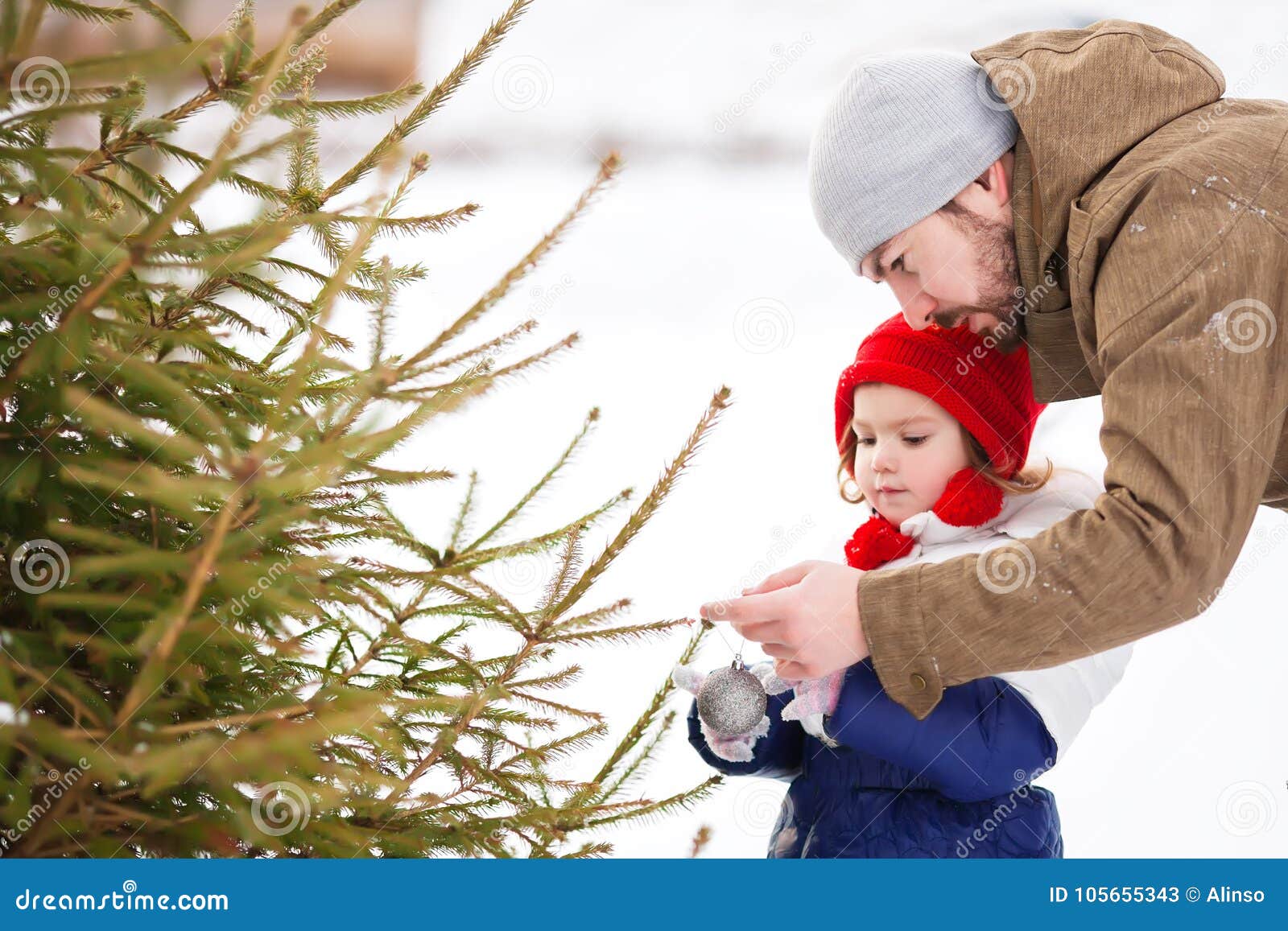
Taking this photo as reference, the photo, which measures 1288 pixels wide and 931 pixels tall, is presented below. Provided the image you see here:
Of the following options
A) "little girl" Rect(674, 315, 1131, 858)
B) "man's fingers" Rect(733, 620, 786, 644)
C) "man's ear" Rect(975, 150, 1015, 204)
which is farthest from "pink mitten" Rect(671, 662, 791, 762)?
"man's ear" Rect(975, 150, 1015, 204)

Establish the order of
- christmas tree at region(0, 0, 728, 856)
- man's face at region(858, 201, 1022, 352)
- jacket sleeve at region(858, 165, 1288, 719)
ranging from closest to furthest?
1. christmas tree at region(0, 0, 728, 856)
2. jacket sleeve at region(858, 165, 1288, 719)
3. man's face at region(858, 201, 1022, 352)

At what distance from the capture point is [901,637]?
959mm

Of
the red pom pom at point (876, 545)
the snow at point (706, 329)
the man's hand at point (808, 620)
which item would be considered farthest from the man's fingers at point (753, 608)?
the snow at point (706, 329)

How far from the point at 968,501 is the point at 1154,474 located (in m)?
0.30

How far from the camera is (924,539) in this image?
1248 millimetres

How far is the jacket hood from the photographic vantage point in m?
1.04

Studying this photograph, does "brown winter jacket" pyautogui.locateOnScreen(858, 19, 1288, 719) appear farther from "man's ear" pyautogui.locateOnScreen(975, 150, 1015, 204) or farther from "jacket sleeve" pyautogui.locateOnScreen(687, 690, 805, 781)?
"jacket sleeve" pyautogui.locateOnScreen(687, 690, 805, 781)

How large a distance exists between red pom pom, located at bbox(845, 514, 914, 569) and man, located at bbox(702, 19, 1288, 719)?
0.23 meters

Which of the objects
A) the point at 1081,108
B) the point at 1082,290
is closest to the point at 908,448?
the point at 1082,290

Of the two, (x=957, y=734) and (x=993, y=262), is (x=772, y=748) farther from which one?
(x=993, y=262)
